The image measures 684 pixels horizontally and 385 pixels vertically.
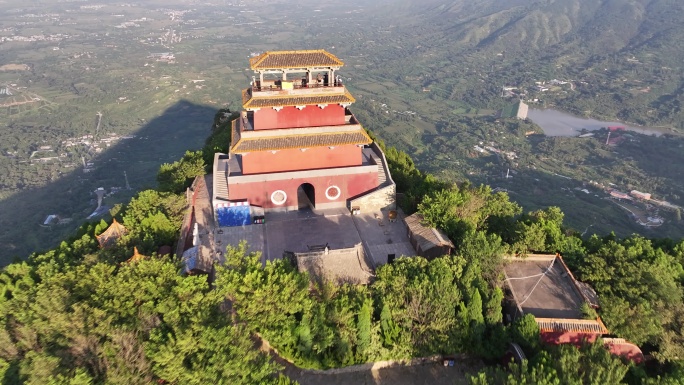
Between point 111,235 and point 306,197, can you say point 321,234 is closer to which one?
point 306,197

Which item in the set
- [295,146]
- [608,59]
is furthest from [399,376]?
[608,59]

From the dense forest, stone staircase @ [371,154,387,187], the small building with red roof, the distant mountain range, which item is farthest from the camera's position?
the distant mountain range

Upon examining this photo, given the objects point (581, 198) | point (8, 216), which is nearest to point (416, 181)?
point (581, 198)

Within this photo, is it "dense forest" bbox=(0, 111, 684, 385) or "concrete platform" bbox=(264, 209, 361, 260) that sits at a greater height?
"dense forest" bbox=(0, 111, 684, 385)

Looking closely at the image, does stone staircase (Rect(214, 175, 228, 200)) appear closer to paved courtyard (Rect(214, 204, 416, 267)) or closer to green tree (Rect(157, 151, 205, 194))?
paved courtyard (Rect(214, 204, 416, 267))

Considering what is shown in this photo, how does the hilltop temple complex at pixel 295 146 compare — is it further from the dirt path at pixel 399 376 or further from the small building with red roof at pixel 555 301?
the dirt path at pixel 399 376

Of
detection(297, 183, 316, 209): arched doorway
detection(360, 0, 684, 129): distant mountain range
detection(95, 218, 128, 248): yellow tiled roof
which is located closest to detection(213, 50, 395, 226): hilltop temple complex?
detection(297, 183, 316, 209): arched doorway

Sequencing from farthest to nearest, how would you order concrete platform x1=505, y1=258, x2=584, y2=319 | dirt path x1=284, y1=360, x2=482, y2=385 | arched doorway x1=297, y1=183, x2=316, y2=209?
arched doorway x1=297, y1=183, x2=316, y2=209 → concrete platform x1=505, y1=258, x2=584, y2=319 → dirt path x1=284, y1=360, x2=482, y2=385

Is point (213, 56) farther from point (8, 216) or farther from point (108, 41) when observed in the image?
point (8, 216)
